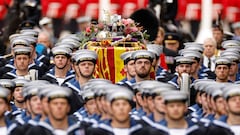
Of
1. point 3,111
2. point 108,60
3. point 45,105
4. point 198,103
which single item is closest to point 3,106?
point 3,111

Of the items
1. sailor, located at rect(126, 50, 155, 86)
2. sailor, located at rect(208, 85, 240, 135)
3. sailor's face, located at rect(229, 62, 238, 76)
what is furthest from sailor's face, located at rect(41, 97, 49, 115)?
sailor's face, located at rect(229, 62, 238, 76)

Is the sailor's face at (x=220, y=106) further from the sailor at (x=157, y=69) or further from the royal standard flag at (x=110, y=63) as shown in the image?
the royal standard flag at (x=110, y=63)

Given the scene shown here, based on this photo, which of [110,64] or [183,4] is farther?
[183,4]

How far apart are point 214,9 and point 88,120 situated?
46.2 ft

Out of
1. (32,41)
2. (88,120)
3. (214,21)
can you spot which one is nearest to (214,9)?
(214,21)

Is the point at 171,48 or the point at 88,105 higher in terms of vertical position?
the point at 171,48

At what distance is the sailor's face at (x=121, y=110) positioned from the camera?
28.5m

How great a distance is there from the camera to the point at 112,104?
2870 cm

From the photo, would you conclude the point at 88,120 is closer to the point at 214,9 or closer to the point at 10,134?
the point at 10,134

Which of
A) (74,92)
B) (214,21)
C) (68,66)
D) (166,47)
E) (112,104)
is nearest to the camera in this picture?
(112,104)

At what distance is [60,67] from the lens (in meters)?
34.8

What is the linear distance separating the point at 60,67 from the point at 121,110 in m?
6.38

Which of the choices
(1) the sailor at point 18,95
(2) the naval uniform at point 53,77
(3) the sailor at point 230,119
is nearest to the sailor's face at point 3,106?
(1) the sailor at point 18,95

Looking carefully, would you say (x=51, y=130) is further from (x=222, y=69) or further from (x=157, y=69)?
(x=157, y=69)
